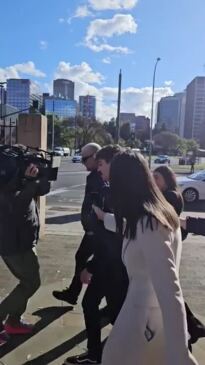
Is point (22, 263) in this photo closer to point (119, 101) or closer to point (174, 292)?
point (174, 292)

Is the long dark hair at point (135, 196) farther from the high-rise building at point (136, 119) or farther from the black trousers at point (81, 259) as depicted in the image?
the high-rise building at point (136, 119)

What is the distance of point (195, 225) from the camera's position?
9.81 ft

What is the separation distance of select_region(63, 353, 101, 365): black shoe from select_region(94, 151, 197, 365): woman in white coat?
50.0 inches

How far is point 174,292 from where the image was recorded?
201cm

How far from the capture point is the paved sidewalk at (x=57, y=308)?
3.70 m

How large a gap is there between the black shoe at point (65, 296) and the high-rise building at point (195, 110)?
106471mm

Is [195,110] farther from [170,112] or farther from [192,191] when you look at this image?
[192,191]

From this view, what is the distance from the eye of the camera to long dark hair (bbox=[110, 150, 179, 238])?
7.13ft

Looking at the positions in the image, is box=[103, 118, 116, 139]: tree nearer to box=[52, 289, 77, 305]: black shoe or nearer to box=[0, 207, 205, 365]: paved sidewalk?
box=[0, 207, 205, 365]: paved sidewalk

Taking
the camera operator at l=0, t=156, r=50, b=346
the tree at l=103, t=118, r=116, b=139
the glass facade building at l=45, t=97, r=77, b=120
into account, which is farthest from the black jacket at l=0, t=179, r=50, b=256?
the glass facade building at l=45, t=97, r=77, b=120

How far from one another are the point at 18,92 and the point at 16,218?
8589cm

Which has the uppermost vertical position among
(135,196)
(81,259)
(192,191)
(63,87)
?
(63,87)

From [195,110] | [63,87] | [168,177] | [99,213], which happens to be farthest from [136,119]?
[99,213]

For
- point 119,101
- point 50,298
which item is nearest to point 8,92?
point 119,101
